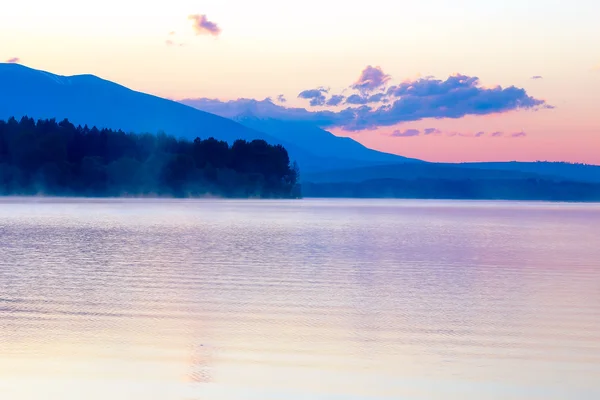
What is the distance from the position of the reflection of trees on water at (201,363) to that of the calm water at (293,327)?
33 millimetres

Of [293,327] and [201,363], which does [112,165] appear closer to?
[293,327]

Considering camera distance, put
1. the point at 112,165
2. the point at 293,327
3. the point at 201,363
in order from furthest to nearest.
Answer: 1. the point at 112,165
2. the point at 293,327
3. the point at 201,363

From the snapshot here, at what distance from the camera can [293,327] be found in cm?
1828

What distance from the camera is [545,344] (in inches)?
664

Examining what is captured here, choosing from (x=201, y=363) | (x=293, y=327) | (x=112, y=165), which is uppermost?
(x=112, y=165)

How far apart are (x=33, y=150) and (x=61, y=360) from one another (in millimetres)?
171773

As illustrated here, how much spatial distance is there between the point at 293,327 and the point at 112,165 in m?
167

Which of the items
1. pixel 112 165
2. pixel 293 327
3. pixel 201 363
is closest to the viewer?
pixel 201 363

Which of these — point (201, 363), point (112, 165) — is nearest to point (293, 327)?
point (201, 363)

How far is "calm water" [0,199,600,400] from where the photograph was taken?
13352 mm

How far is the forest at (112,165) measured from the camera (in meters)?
181

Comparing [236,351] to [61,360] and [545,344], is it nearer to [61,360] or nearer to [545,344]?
[61,360]

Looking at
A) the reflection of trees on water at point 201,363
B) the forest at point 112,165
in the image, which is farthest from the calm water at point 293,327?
the forest at point 112,165

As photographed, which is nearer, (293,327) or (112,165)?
(293,327)
